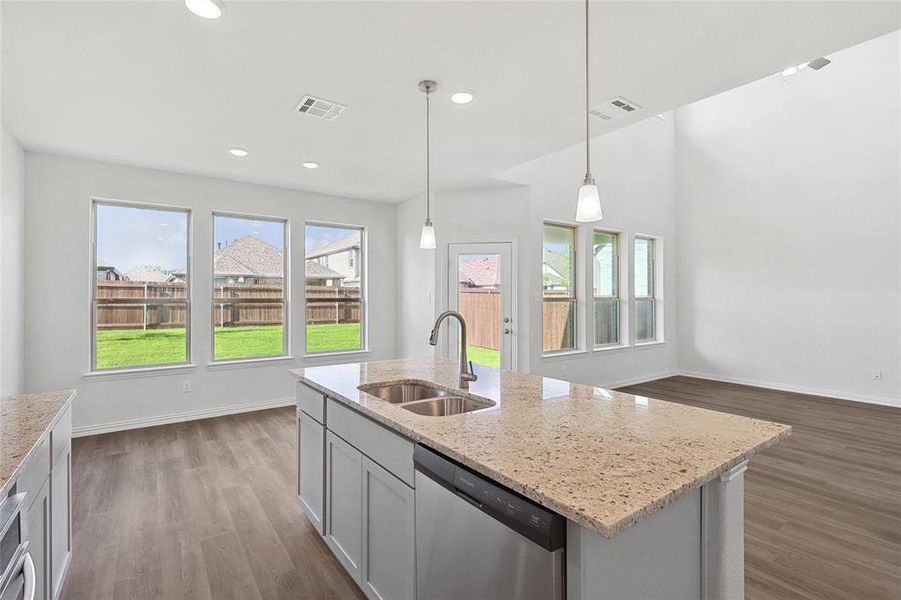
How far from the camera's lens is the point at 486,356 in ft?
17.8

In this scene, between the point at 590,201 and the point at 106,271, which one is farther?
the point at 106,271

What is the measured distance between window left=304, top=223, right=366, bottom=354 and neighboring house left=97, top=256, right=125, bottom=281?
1897 millimetres

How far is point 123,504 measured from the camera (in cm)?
284

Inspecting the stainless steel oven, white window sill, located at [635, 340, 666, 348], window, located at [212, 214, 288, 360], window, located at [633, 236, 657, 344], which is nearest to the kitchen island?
the stainless steel oven

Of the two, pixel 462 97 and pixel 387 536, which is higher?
pixel 462 97

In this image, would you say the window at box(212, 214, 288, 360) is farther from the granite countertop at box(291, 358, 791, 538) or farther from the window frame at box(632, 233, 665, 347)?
the window frame at box(632, 233, 665, 347)

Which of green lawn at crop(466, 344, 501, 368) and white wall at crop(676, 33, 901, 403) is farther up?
white wall at crop(676, 33, 901, 403)

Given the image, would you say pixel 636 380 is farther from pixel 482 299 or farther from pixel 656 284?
pixel 482 299

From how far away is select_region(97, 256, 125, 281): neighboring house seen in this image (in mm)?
4320

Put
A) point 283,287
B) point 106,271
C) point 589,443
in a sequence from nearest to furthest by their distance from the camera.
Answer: point 589,443
point 106,271
point 283,287

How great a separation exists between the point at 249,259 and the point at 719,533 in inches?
203

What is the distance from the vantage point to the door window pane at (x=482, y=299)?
533cm

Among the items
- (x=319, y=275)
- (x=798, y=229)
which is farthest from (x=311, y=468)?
(x=798, y=229)

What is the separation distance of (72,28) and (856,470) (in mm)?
5681
